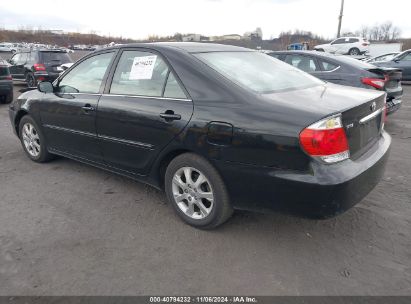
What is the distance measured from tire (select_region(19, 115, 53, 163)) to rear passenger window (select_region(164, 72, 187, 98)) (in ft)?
7.82

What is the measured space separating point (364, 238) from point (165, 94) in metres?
2.14

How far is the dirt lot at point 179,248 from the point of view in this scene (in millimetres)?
2525

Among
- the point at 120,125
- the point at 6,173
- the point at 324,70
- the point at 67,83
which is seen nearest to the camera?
the point at 120,125

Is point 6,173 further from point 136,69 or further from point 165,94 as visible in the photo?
point 165,94

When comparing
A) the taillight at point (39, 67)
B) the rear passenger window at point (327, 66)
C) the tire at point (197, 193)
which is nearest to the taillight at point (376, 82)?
the rear passenger window at point (327, 66)

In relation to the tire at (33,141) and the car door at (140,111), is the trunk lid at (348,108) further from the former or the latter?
the tire at (33,141)

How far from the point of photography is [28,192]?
4.12 meters

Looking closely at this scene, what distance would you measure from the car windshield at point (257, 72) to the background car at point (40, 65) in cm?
1111

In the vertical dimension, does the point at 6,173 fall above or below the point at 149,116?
below

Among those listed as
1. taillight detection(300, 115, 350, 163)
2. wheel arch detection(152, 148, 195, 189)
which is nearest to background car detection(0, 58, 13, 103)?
wheel arch detection(152, 148, 195, 189)

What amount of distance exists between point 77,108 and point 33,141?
Result: 55.4 inches

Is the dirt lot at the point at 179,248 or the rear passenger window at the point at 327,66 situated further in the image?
the rear passenger window at the point at 327,66

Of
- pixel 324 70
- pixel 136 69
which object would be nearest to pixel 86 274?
pixel 136 69

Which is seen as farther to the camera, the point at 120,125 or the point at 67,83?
the point at 67,83
